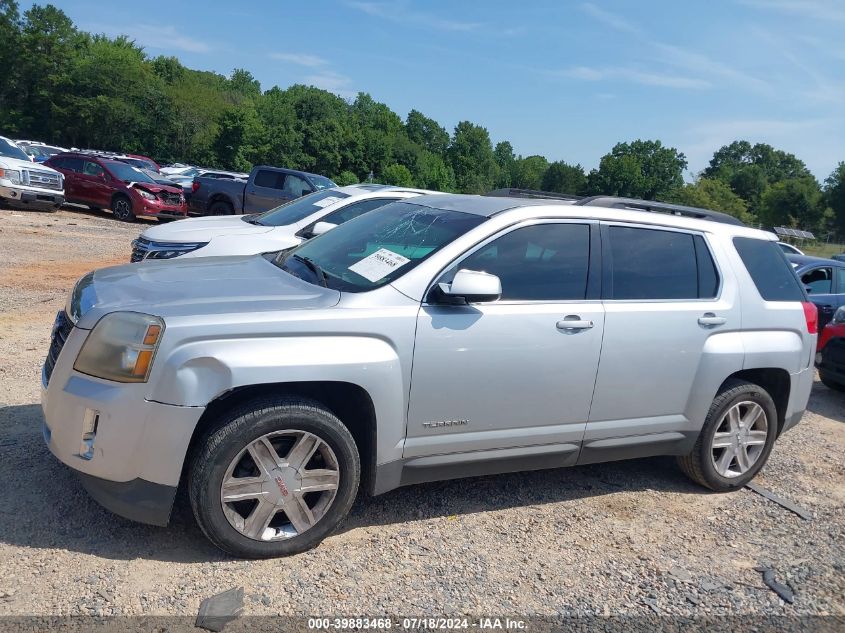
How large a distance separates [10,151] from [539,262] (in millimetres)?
19424

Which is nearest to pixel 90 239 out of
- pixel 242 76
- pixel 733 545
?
pixel 733 545

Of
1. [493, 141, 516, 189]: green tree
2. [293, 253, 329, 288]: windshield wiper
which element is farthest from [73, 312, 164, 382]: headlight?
[493, 141, 516, 189]: green tree

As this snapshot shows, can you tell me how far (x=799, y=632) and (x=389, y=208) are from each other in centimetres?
334

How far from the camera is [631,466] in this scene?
5297 mm

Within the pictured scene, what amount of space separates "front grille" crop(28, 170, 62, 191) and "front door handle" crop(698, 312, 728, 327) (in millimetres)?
18218

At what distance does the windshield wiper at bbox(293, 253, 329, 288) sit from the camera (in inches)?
154

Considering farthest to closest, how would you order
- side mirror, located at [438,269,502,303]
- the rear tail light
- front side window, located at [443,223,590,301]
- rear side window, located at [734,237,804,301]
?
the rear tail light → rear side window, located at [734,237,804,301] → front side window, located at [443,223,590,301] → side mirror, located at [438,269,502,303]

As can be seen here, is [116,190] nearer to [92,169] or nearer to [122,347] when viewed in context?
[92,169]

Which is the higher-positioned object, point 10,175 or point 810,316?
point 810,316

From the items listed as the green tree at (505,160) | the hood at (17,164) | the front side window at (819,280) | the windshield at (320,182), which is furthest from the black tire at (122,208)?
the green tree at (505,160)

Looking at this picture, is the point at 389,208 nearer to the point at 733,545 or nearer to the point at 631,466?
the point at 631,466

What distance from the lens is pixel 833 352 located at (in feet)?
26.4

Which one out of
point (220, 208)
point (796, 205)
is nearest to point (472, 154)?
point (796, 205)

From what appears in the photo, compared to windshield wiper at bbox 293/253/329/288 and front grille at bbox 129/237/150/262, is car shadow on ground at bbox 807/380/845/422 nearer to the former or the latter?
windshield wiper at bbox 293/253/329/288
